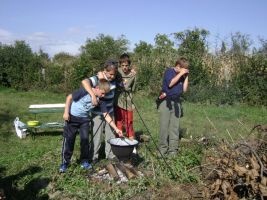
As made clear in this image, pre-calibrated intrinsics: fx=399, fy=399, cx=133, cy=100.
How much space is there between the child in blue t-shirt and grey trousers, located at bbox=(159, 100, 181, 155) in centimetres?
136

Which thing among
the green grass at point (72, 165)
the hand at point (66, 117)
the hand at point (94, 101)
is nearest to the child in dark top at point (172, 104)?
the green grass at point (72, 165)

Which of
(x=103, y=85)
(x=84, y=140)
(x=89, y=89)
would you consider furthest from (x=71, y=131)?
(x=103, y=85)

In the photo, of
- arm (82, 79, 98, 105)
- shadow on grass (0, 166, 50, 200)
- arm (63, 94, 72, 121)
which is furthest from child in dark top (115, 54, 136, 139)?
shadow on grass (0, 166, 50, 200)

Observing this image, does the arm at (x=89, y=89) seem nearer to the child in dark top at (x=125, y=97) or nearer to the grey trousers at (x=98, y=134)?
the grey trousers at (x=98, y=134)

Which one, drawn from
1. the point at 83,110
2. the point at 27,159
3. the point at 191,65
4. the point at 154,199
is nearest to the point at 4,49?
the point at 191,65

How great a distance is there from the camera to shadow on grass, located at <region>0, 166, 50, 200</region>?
5605 millimetres

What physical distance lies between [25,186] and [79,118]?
4.17 ft

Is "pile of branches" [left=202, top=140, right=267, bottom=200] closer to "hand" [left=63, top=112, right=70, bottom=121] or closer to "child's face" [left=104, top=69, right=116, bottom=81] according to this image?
"child's face" [left=104, top=69, right=116, bottom=81]

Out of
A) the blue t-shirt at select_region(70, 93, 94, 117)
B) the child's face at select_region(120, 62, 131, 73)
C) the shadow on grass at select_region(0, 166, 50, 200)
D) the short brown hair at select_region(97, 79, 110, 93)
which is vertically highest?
the child's face at select_region(120, 62, 131, 73)

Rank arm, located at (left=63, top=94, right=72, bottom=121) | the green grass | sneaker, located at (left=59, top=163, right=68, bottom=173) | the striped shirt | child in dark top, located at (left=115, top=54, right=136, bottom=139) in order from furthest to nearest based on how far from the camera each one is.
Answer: child in dark top, located at (left=115, top=54, right=136, bottom=139) < the striped shirt < sneaker, located at (left=59, top=163, right=68, bottom=173) < arm, located at (left=63, top=94, right=72, bottom=121) < the green grass

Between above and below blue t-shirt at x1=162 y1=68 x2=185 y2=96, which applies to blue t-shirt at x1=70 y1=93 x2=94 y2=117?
below

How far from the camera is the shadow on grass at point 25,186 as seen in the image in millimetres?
5605

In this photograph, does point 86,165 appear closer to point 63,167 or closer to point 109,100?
point 63,167

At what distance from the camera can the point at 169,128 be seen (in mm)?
7117
